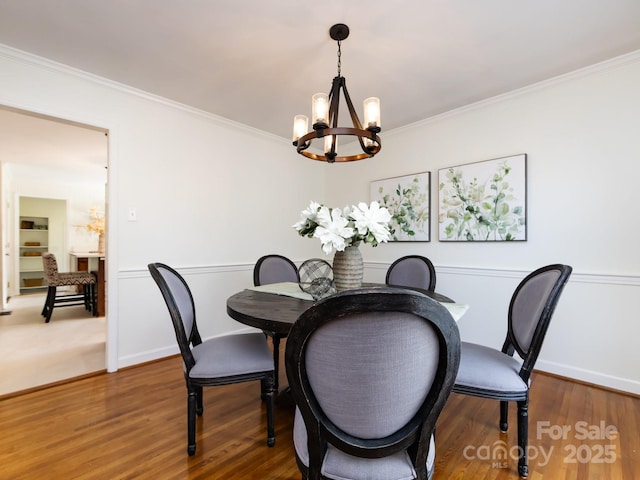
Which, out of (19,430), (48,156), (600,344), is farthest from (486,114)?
(48,156)

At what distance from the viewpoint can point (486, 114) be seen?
2.92m

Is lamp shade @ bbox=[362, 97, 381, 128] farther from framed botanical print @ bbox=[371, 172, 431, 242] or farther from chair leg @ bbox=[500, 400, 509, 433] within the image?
chair leg @ bbox=[500, 400, 509, 433]

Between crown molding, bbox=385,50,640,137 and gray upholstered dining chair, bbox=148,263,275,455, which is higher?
crown molding, bbox=385,50,640,137

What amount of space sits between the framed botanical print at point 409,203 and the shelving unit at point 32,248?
7716 mm

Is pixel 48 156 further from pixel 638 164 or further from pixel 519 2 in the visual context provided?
pixel 638 164

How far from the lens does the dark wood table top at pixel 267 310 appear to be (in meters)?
1.34

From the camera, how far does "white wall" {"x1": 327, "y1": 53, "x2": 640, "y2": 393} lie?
88.4 inches

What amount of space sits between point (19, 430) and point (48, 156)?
4.49 metres

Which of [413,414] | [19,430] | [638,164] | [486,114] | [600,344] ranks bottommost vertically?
[19,430]

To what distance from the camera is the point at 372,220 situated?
1576 millimetres

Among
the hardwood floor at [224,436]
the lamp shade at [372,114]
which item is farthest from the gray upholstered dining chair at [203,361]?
the lamp shade at [372,114]

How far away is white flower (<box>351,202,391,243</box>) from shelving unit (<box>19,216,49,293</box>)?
8313 mm

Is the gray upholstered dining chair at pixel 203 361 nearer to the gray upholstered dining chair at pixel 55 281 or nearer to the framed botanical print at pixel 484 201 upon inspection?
the framed botanical print at pixel 484 201

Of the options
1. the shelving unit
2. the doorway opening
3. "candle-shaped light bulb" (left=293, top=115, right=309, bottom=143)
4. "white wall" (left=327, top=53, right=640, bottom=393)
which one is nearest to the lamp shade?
"candle-shaped light bulb" (left=293, top=115, right=309, bottom=143)
